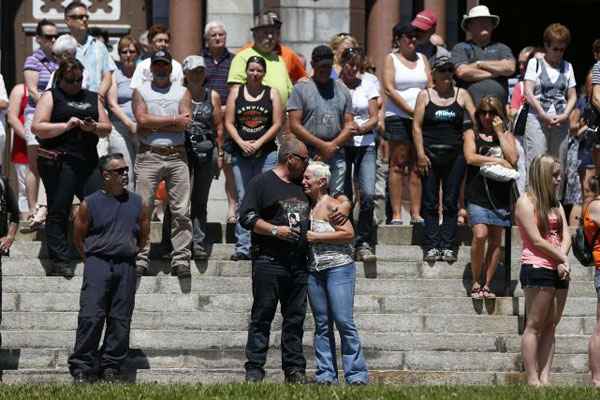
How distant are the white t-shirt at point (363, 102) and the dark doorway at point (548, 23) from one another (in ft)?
39.2

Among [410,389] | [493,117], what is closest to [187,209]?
[493,117]

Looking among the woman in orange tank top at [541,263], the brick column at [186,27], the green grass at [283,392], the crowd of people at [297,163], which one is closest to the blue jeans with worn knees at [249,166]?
the crowd of people at [297,163]

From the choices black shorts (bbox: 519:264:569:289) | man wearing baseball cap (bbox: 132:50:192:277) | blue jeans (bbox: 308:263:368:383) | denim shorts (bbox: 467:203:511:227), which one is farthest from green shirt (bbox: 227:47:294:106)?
black shorts (bbox: 519:264:569:289)

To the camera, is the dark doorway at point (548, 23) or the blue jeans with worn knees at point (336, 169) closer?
the blue jeans with worn knees at point (336, 169)

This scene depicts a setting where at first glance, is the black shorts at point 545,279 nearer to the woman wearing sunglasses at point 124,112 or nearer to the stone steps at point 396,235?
the stone steps at point 396,235

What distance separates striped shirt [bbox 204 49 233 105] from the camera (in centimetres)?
1761

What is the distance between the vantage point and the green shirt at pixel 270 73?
1709cm

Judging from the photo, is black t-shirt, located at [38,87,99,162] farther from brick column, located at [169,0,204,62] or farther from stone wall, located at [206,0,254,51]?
stone wall, located at [206,0,254,51]

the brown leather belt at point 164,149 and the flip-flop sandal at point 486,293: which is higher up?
the brown leather belt at point 164,149

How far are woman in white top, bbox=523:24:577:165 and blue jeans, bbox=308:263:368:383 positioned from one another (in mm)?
4099

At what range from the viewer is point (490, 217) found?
1584 cm

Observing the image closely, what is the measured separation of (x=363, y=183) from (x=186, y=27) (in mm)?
5164

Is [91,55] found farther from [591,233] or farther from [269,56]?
[591,233]

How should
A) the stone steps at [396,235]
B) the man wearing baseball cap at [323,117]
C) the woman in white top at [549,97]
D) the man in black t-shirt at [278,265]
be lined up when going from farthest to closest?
1. the woman in white top at [549,97]
2. the stone steps at [396,235]
3. the man wearing baseball cap at [323,117]
4. the man in black t-shirt at [278,265]
